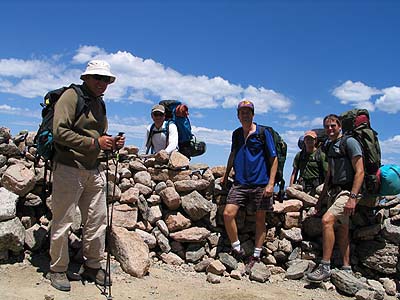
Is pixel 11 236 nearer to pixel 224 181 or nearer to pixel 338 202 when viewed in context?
pixel 224 181

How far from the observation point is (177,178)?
8.73 metres

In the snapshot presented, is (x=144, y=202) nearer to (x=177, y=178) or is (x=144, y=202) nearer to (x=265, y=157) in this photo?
(x=177, y=178)

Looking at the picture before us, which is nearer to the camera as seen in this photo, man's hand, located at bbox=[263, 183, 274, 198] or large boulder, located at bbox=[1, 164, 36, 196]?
large boulder, located at bbox=[1, 164, 36, 196]

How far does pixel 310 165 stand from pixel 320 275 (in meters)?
3.23

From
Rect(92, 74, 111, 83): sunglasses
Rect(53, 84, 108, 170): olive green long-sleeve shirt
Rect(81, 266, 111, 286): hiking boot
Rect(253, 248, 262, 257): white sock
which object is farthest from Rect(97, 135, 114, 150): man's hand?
Rect(253, 248, 262, 257): white sock

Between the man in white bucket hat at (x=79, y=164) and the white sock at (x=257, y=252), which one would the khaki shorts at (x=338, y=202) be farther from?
the man in white bucket hat at (x=79, y=164)

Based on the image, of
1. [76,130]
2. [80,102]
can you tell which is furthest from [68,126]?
[80,102]

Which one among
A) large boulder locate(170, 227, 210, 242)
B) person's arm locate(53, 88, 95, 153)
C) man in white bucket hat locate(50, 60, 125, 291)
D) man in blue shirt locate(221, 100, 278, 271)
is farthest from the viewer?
large boulder locate(170, 227, 210, 242)

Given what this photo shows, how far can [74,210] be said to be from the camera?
20.0ft

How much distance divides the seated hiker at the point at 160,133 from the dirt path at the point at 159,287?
2.82 metres

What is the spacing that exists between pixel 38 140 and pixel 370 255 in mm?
6956

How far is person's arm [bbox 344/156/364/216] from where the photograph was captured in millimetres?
7418

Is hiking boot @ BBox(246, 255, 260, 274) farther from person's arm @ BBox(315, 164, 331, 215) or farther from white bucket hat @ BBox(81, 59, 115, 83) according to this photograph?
white bucket hat @ BBox(81, 59, 115, 83)

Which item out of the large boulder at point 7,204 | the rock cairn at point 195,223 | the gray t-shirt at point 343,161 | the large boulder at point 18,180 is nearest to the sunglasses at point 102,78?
the rock cairn at point 195,223
